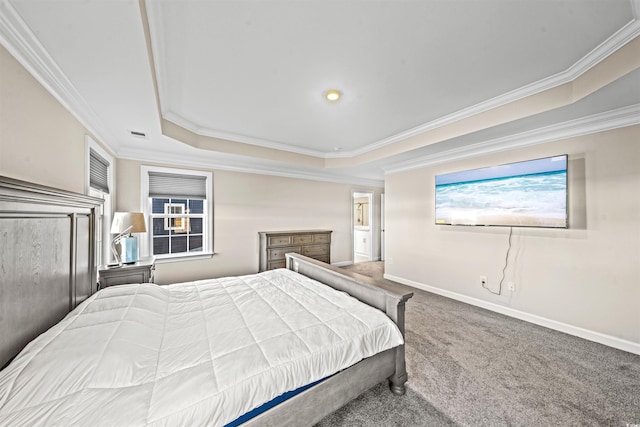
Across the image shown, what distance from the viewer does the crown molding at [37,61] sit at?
1.15 m

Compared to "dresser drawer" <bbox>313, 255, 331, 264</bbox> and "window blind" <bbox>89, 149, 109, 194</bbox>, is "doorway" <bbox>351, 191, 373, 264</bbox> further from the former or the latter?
"window blind" <bbox>89, 149, 109, 194</bbox>

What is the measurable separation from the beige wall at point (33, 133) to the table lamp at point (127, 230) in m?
0.74

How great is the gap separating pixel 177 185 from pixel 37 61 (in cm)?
261

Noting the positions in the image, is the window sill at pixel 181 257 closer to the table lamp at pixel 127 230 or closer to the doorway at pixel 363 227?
the table lamp at pixel 127 230

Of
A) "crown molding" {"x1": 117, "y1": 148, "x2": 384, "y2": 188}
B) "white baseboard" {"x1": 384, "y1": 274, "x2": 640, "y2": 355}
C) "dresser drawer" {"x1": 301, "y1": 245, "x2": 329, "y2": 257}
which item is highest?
"crown molding" {"x1": 117, "y1": 148, "x2": 384, "y2": 188}

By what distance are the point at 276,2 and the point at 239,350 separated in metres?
2.00

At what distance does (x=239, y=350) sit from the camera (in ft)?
4.03

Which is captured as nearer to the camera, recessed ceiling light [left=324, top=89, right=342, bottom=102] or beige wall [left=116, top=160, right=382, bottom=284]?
recessed ceiling light [left=324, top=89, right=342, bottom=102]

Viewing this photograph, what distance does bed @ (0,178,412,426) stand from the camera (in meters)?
0.90

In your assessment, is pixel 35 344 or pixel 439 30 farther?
pixel 439 30

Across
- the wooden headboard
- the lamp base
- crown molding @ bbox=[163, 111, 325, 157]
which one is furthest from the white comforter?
crown molding @ bbox=[163, 111, 325, 157]

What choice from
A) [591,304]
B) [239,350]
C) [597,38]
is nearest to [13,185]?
[239,350]

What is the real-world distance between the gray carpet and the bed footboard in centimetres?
15

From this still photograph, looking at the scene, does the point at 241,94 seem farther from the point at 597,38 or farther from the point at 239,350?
the point at 597,38
